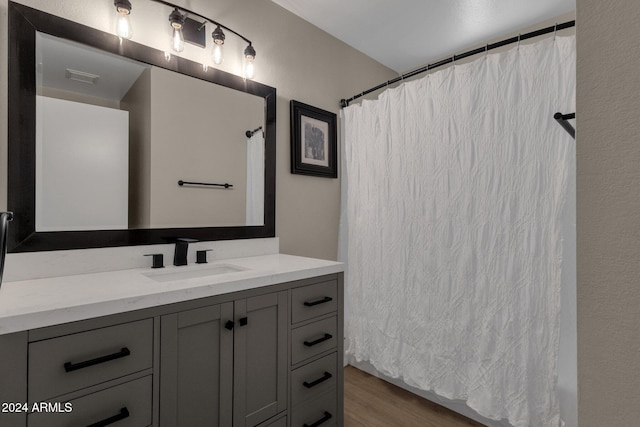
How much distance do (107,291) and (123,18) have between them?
1188 mm

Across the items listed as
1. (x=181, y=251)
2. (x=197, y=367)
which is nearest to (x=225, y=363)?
(x=197, y=367)

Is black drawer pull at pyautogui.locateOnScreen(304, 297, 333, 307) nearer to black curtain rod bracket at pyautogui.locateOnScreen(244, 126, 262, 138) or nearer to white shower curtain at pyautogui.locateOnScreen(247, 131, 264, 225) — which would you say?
white shower curtain at pyautogui.locateOnScreen(247, 131, 264, 225)

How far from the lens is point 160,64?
155cm

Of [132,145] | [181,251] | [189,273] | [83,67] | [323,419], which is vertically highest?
[83,67]

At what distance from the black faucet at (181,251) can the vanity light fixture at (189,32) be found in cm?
91

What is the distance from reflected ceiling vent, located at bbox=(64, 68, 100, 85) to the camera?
51.8 inches

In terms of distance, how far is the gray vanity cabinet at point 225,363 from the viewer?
105cm

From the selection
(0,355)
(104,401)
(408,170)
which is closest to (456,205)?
(408,170)

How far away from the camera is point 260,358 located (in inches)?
50.1

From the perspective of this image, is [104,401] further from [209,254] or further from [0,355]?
[209,254]

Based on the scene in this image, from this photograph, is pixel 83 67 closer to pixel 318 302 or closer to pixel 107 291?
pixel 107 291

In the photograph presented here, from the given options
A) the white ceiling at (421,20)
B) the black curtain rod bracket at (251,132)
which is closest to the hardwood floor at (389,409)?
the black curtain rod bracket at (251,132)

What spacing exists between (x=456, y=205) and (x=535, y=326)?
2.29 ft

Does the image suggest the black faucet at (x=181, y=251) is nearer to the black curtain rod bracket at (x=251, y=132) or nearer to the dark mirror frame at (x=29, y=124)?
the dark mirror frame at (x=29, y=124)
